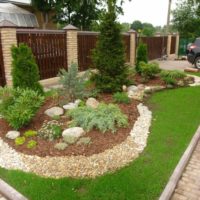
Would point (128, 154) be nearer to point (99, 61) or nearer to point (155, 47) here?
point (99, 61)

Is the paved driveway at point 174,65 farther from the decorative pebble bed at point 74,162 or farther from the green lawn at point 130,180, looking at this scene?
the decorative pebble bed at point 74,162

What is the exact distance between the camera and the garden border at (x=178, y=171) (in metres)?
3.31

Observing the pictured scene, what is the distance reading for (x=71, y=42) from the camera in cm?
1038

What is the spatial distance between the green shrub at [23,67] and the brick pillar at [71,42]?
3760 mm

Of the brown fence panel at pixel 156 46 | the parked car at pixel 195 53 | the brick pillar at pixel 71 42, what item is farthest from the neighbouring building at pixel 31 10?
the parked car at pixel 195 53

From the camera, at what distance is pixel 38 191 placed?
3375mm

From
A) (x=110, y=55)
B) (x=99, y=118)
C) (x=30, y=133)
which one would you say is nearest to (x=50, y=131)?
(x=30, y=133)

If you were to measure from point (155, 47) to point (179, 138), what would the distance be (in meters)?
15.2

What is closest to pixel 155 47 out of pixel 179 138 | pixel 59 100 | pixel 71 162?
pixel 59 100

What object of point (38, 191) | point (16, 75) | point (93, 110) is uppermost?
point (16, 75)

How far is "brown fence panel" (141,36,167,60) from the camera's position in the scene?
18.0 m

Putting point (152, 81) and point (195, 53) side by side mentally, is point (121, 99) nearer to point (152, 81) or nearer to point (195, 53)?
point (152, 81)

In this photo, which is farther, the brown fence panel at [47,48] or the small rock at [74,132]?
the brown fence panel at [47,48]

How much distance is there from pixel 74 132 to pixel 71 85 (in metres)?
2.12
